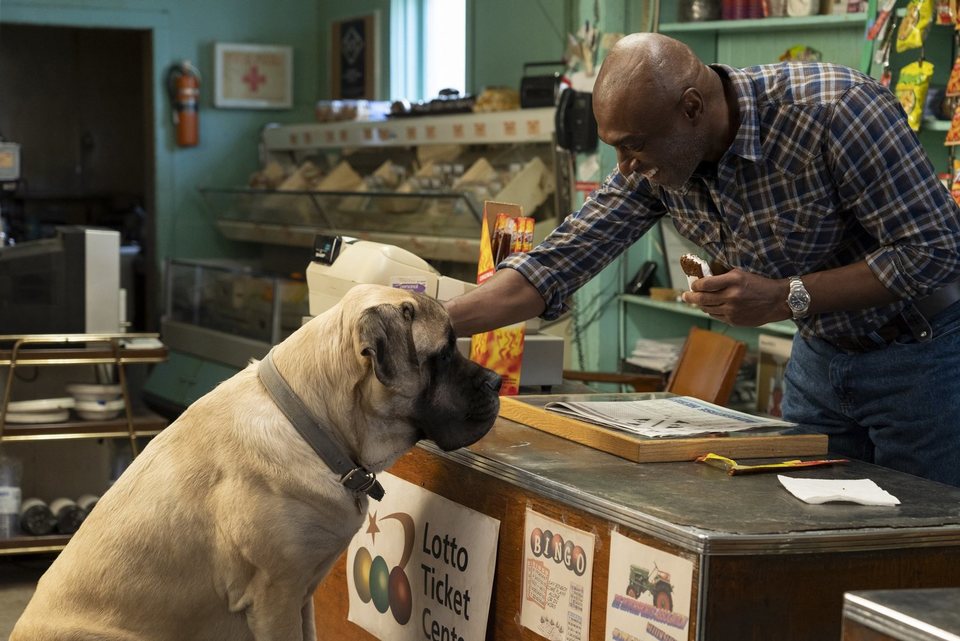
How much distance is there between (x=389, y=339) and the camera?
210 cm

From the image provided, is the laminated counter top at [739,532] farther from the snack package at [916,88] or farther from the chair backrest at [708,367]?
the snack package at [916,88]

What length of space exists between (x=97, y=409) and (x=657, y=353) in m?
2.57

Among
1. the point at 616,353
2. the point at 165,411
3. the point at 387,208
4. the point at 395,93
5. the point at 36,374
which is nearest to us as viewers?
the point at 36,374

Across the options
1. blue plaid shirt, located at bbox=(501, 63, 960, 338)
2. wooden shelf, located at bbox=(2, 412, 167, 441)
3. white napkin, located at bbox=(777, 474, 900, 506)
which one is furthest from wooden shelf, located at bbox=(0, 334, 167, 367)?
white napkin, located at bbox=(777, 474, 900, 506)

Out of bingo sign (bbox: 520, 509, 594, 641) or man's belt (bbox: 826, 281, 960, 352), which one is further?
man's belt (bbox: 826, 281, 960, 352)

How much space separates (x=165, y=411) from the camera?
26.5 feet

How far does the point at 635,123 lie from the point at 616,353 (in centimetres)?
381

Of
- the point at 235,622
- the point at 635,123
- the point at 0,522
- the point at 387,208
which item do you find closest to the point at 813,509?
the point at 635,123

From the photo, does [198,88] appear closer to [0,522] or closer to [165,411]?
[165,411]

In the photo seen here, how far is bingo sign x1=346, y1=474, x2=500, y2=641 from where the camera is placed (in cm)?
223

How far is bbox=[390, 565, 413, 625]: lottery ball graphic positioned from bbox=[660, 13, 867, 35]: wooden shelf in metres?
3.12

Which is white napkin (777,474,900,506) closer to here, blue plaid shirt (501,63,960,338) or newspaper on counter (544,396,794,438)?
newspaper on counter (544,396,794,438)

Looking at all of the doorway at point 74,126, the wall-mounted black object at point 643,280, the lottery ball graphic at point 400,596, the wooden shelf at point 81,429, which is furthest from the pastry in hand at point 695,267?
the doorway at point 74,126

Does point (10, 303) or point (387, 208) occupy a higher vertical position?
point (387, 208)
